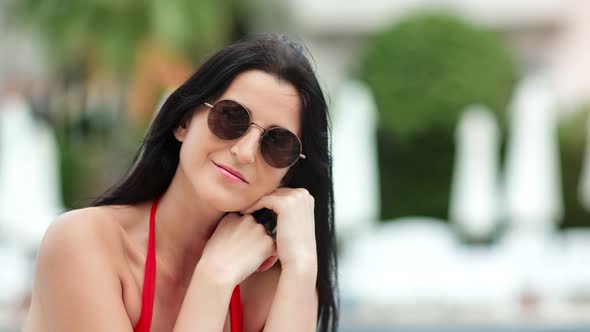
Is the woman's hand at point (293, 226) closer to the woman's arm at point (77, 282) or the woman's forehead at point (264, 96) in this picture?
the woman's forehead at point (264, 96)

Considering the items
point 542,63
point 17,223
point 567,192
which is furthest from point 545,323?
point 542,63

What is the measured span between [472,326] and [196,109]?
609cm

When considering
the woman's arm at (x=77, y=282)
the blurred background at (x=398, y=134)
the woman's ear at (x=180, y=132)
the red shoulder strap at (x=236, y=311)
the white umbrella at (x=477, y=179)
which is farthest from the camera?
the white umbrella at (x=477, y=179)

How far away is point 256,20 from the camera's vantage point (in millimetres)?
21734

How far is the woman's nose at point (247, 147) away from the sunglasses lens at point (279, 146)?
0.8 inches

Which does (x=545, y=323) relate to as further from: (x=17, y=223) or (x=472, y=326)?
(x=17, y=223)

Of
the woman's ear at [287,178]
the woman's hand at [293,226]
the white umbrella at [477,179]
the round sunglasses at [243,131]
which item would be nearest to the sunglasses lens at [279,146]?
the round sunglasses at [243,131]

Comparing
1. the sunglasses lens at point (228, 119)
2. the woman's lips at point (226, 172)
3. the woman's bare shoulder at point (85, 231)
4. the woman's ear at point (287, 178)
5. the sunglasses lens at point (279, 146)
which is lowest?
the woman's bare shoulder at point (85, 231)

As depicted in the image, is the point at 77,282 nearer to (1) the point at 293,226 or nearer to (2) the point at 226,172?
(2) the point at 226,172

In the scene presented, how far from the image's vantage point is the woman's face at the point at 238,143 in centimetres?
239

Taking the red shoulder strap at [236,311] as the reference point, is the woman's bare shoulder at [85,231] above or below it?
above

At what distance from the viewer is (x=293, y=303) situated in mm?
2480

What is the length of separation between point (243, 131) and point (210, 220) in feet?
1.09

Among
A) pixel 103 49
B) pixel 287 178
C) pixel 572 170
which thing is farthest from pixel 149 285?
pixel 103 49
